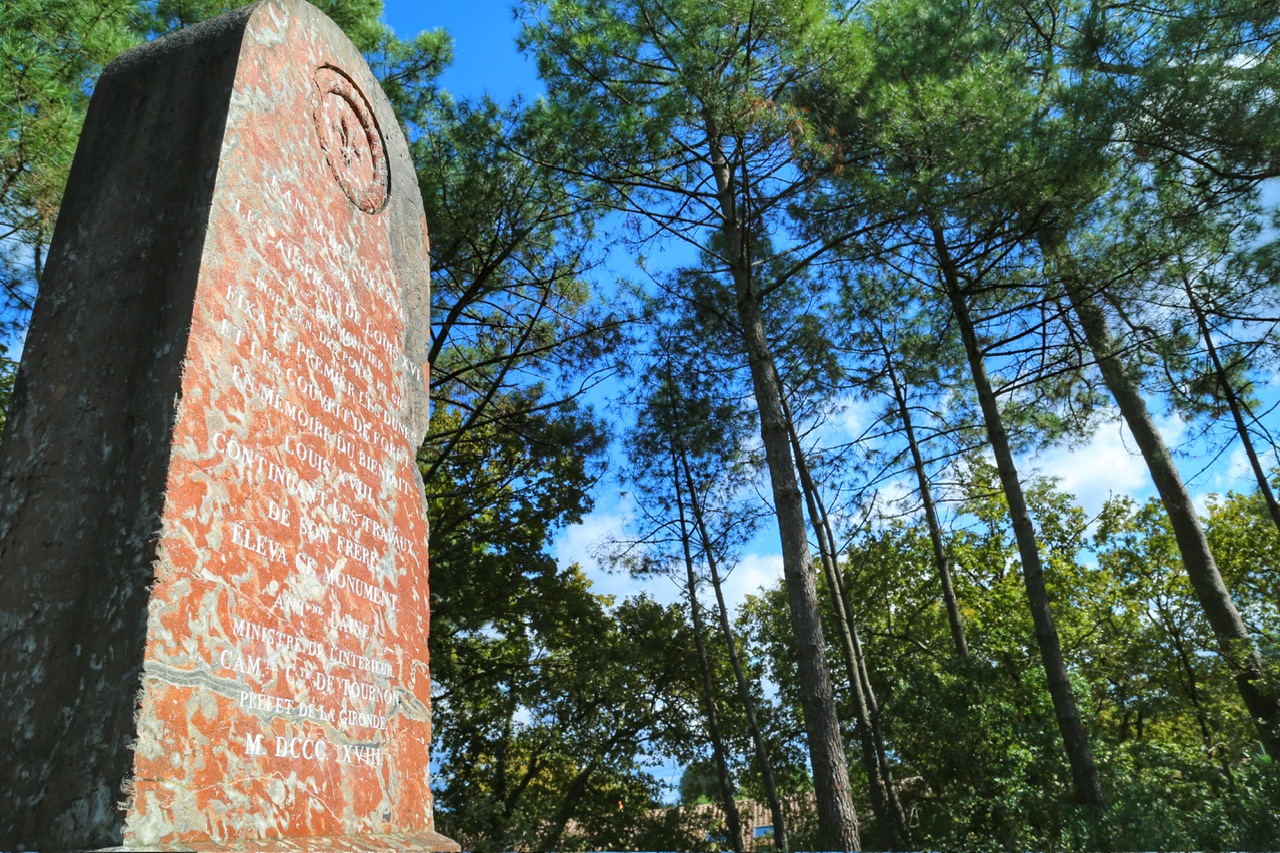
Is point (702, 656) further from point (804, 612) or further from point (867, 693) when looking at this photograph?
point (804, 612)

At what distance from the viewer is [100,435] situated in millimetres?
2562

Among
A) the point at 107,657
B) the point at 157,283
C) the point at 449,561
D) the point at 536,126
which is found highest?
the point at 536,126

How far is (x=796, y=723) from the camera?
19156 mm

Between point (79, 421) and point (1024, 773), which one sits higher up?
point (79, 421)

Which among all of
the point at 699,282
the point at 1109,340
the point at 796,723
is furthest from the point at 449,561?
the point at 796,723

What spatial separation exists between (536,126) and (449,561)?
557cm

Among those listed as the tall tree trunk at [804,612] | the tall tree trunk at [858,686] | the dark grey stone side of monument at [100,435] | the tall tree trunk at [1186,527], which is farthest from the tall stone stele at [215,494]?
the tall tree trunk at [858,686]

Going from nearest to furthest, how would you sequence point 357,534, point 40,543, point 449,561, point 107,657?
point 107,657, point 40,543, point 357,534, point 449,561

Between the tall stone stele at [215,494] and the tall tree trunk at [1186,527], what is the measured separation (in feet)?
25.8

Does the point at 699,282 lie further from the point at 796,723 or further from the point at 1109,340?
the point at 796,723

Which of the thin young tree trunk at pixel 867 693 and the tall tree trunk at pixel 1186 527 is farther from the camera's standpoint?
the thin young tree trunk at pixel 867 693

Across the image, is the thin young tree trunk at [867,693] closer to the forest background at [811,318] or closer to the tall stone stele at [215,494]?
the forest background at [811,318]

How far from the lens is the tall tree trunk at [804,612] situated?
7.32 meters

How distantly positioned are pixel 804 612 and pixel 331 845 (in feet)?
18.6
